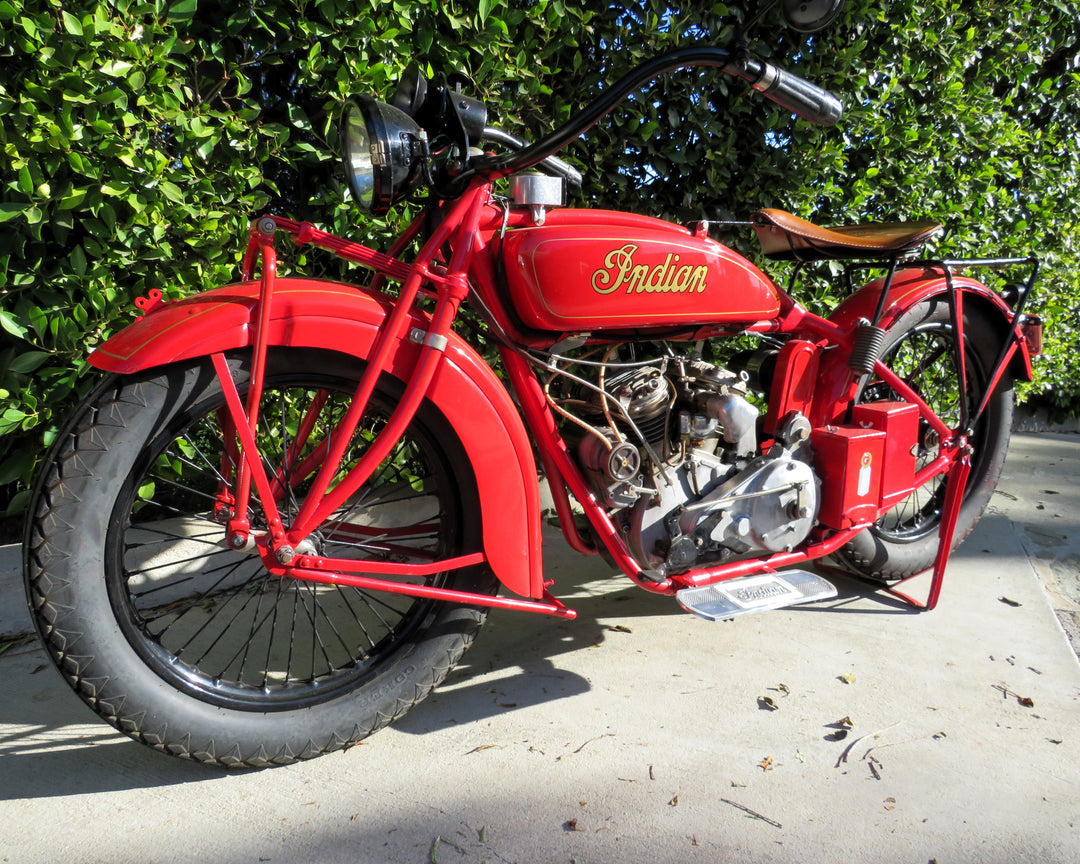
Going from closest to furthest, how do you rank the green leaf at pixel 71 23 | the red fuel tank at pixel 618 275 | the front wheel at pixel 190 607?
the front wheel at pixel 190 607, the red fuel tank at pixel 618 275, the green leaf at pixel 71 23

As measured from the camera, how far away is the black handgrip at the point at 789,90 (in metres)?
1.67

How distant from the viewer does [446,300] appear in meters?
1.82

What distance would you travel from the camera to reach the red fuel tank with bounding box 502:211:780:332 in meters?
1.88

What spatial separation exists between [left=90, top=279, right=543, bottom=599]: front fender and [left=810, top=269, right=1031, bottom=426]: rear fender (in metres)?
1.08

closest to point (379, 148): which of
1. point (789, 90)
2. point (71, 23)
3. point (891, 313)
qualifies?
point (789, 90)

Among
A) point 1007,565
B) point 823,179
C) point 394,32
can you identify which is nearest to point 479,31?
point 394,32

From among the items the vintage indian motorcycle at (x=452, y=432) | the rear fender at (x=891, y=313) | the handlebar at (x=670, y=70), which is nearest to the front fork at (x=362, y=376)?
the vintage indian motorcycle at (x=452, y=432)

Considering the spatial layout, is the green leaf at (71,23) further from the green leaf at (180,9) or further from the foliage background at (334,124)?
the green leaf at (180,9)

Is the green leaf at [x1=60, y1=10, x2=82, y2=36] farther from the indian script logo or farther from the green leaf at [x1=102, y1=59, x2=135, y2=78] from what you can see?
the indian script logo

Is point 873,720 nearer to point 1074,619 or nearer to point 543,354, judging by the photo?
point 1074,619

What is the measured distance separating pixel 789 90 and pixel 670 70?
10.8 inches

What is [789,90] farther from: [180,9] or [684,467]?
[180,9]

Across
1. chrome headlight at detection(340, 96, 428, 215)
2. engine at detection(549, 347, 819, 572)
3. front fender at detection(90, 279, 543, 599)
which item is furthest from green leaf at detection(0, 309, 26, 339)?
engine at detection(549, 347, 819, 572)

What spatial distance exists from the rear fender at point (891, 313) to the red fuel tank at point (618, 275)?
0.54m
